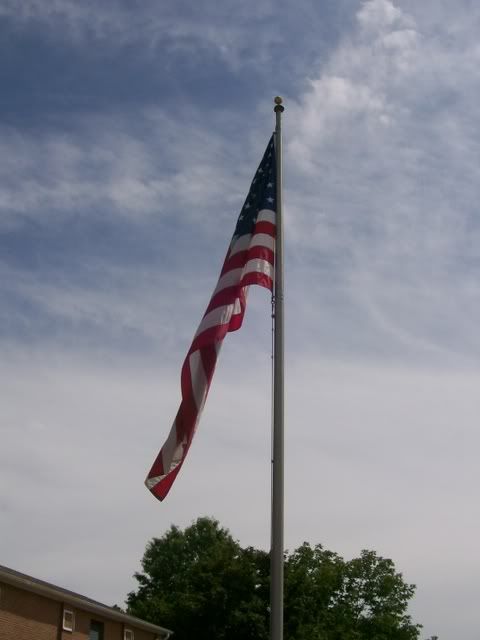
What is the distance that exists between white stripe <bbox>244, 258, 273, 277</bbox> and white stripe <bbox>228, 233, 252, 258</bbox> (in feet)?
1.69

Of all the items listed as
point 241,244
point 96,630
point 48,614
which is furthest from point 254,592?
point 241,244

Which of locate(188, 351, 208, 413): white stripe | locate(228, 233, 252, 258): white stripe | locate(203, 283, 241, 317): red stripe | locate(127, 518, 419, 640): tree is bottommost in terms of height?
locate(188, 351, 208, 413): white stripe

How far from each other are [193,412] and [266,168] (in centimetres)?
460

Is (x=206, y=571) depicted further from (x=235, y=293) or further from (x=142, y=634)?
(x=235, y=293)

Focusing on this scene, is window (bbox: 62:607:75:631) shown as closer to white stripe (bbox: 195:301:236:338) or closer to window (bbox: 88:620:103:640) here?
window (bbox: 88:620:103:640)

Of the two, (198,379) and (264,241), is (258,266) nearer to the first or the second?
(264,241)

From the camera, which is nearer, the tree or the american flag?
the american flag

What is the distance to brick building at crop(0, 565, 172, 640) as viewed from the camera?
27.5 m

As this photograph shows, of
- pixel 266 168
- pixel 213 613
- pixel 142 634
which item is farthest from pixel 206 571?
pixel 266 168

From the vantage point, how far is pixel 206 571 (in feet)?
166

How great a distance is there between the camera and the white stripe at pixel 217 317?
12.6m

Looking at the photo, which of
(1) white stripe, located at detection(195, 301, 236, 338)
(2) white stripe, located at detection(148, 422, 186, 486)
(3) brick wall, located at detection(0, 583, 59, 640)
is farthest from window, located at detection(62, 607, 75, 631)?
(1) white stripe, located at detection(195, 301, 236, 338)

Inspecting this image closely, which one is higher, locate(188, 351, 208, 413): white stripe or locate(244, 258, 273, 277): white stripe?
locate(244, 258, 273, 277): white stripe

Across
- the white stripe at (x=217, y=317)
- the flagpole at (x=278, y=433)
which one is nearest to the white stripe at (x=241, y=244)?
the flagpole at (x=278, y=433)
